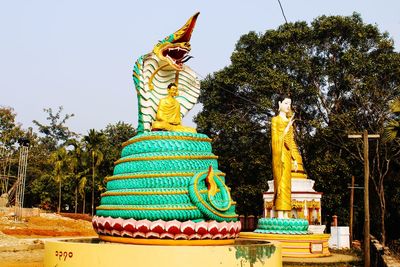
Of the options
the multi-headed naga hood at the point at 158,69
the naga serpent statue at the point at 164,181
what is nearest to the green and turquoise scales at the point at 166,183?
the naga serpent statue at the point at 164,181

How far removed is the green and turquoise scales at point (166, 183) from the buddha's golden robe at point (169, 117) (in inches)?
25.3

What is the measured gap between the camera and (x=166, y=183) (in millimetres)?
9961

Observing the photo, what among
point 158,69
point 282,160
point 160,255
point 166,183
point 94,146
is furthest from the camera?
point 94,146

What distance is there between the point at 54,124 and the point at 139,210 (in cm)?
6322

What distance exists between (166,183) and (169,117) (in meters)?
2.21

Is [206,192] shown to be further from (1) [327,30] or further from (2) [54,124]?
(2) [54,124]

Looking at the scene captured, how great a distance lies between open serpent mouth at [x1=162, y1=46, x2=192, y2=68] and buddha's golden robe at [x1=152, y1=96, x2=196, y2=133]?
2.92ft

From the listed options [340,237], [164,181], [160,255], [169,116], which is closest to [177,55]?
[169,116]

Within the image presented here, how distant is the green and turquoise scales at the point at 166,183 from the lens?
978 centimetres

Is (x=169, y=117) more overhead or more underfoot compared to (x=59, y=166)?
more underfoot

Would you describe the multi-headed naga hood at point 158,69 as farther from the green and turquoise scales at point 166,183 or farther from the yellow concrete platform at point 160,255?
the yellow concrete platform at point 160,255

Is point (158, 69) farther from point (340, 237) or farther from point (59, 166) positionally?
point (59, 166)

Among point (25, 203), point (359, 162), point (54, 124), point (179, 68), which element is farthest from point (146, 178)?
point (54, 124)

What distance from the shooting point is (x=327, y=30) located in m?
33.8
